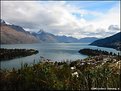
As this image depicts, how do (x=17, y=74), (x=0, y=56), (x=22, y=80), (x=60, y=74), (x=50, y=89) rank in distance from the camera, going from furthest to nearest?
(x=0, y=56), (x=60, y=74), (x=17, y=74), (x=22, y=80), (x=50, y=89)

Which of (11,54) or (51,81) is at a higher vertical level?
(51,81)

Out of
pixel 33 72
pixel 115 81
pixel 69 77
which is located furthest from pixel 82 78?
pixel 33 72

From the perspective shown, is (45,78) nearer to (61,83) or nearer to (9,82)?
(61,83)

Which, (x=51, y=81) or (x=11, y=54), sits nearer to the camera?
(x=51, y=81)

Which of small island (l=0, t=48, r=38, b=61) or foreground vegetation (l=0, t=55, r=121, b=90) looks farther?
small island (l=0, t=48, r=38, b=61)

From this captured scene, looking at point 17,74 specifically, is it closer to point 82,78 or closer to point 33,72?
point 33,72

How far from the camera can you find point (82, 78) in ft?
45.4

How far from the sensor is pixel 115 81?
42.3ft

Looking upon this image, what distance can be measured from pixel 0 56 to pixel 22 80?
13652 centimetres

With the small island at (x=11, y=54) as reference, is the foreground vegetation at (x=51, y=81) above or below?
above

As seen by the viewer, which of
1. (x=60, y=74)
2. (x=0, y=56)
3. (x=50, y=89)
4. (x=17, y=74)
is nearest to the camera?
(x=50, y=89)

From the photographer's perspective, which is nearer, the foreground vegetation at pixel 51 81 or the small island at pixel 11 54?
the foreground vegetation at pixel 51 81

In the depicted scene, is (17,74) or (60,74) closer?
(17,74)

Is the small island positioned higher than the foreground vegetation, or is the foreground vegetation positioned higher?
the foreground vegetation
